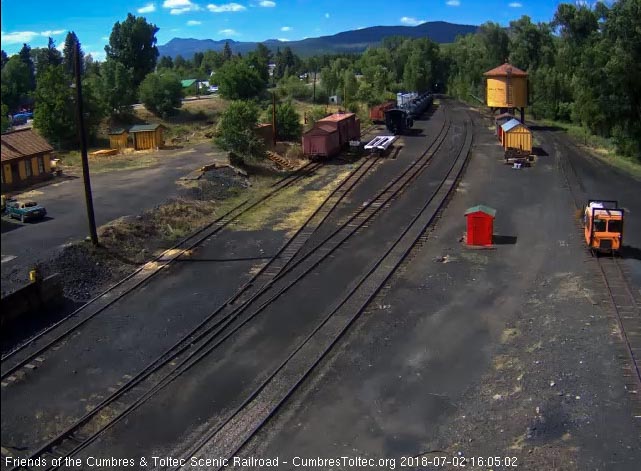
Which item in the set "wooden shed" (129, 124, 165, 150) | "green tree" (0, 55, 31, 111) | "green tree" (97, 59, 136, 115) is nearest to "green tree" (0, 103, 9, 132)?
"wooden shed" (129, 124, 165, 150)

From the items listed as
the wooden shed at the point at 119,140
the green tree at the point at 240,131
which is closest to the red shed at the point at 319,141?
the green tree at the point at 240,131

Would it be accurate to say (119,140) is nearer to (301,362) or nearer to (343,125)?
(343,125)

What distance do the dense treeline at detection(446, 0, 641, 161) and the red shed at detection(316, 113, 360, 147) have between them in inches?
651

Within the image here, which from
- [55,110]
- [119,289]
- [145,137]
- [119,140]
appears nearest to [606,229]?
[119,289]

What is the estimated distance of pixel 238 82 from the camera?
69312 millimetres

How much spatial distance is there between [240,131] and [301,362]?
2589 cm

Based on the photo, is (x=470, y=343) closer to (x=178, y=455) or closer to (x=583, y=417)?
(x=583, y=417)

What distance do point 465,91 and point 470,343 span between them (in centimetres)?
9809

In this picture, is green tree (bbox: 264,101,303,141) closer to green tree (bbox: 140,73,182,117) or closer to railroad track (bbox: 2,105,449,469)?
green tree (bbox: 140,73,182,117)

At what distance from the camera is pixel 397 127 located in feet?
182

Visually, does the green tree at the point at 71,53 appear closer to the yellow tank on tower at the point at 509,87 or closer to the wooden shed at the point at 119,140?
the wooden shed at the point at 119,140

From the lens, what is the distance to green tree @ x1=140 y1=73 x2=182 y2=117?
66438mm

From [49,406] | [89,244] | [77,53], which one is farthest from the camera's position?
[89,244]

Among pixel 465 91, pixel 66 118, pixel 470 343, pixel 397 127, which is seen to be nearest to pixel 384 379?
pixel 470 343
